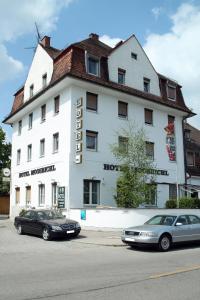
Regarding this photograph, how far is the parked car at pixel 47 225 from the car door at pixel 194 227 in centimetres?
548

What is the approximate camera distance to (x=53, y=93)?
28172mm

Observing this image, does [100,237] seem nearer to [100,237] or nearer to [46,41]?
[100,237]

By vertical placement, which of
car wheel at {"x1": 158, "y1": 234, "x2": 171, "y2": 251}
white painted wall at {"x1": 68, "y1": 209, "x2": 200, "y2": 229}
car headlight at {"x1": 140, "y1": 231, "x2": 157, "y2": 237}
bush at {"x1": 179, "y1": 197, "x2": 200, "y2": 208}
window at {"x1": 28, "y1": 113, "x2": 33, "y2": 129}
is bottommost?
car wheel at {"x1": 158, "y1": 234, "x2": 171, "y2": 251}

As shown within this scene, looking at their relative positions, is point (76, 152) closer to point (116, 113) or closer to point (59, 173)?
point (59, 173)

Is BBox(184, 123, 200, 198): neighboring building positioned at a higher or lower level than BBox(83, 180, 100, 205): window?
higher

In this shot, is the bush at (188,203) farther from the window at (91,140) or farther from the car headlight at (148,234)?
the car headlight at (148,234)

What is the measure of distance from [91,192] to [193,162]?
49.0 feet

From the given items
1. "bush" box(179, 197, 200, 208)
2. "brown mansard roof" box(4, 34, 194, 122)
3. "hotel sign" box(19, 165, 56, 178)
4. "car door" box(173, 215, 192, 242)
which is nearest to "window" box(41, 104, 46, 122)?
"brown mansard roof" box(4, 34, 194, 122)

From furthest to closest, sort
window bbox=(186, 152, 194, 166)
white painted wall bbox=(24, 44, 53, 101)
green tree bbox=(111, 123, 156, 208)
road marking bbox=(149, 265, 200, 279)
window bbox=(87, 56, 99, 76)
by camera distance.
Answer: window bbox=(186, 152, 194, 166) → white painted wall bbox=(24, 44, 53, 101) → window bbox=(87, 56, 99, 76) → green tree bbox=(111, 123, 156, 208) → road marking bbox=(149, 265, 200, 279)

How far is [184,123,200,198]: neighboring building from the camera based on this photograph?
109 feet

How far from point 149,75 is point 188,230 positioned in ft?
60.1

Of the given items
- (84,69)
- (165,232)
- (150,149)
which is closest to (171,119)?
(150,149)

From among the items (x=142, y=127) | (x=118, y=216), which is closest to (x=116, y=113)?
(x=142, y=127)

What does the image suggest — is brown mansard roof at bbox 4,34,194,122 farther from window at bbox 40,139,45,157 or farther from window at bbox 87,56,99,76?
window at bbox 40,139,45,157
